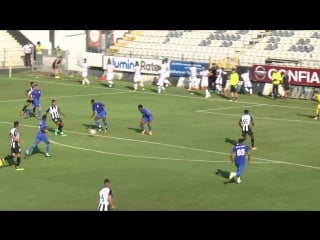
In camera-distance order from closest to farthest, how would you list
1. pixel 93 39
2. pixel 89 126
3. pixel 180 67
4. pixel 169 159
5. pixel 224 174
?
1. pixel 224 174
2. pixel 169 159
3. pixel 89 126
4. pixel 180 67
5. pixel 93 39

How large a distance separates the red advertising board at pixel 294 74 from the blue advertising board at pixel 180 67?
13.9ft

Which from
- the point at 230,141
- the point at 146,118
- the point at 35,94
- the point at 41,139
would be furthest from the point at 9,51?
the point at 41,139

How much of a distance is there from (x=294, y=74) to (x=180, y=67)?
Answer: 9189 millimetres

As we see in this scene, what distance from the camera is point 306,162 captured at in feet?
103

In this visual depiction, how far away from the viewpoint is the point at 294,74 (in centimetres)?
5194

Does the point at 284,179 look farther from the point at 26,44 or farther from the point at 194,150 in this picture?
the point at 26,44

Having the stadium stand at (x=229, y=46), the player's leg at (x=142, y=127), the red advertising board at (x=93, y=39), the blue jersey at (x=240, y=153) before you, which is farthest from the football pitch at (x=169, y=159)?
the red advertising board at (x=93, y=39)

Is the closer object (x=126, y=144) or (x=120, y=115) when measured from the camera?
(x=126, y=144)

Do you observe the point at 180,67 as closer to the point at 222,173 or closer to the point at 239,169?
the point at 222,173

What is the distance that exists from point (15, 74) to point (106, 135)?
Result: 28.4 m

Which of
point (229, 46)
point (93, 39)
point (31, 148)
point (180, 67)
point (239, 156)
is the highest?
point (229, 46)

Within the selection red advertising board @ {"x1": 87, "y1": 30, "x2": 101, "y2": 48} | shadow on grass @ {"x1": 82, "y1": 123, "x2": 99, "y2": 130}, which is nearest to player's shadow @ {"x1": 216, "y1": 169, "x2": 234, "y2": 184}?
shadow on grass @ {"x1": 82, "y1": 123, "x2": 99, "y2": 130}

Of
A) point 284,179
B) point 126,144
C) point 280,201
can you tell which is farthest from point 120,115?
point 280,201

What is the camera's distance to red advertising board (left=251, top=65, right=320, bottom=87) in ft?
167
